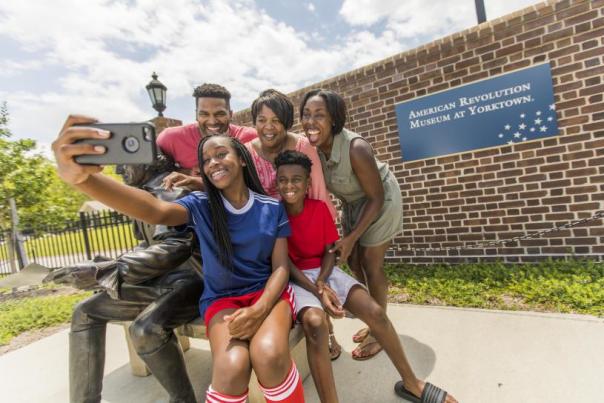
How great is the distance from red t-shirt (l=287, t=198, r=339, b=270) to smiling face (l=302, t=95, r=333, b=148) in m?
0.48

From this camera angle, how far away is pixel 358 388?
2.09 meters

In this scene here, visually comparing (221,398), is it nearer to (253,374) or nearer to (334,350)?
(253,374)

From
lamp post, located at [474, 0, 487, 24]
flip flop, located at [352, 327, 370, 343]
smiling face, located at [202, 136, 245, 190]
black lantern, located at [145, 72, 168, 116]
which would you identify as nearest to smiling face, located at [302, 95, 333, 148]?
smiling face, located at [202, 136, 245, 190]

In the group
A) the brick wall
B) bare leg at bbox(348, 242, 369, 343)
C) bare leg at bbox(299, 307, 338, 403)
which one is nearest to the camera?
bare leg at bbox(299, 307, 338, 403)

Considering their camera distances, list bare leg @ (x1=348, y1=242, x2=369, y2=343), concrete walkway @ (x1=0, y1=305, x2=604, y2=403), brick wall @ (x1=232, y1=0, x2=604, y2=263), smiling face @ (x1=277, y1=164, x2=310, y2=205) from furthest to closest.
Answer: brick wall @ (x1=232, y1=0, x2=604, y2=263), bare leg @ (x1=348, y1=242, x2=369, y2=343), smiling face @ (x1=277, y1=164, x2=310, y2=205), concrete walkway @ (x1=0, y1=305, x2=604, y2=403)

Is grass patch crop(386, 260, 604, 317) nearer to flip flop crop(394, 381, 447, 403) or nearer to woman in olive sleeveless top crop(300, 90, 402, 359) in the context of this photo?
woman in olive sleeveless top crop(300, 90, 402, 359)

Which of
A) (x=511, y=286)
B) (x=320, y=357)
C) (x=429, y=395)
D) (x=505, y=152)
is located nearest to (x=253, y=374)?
(x=320, y=357)

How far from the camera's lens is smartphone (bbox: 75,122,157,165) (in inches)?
45.0

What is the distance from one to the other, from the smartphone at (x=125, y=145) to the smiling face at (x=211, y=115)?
131cm

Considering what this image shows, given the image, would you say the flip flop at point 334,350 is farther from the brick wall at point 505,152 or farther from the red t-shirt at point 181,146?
the brick wall at point 505,152

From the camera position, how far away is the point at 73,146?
1144mm

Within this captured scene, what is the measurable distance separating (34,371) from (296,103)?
441 cm

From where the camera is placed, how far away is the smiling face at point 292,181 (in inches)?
80.7

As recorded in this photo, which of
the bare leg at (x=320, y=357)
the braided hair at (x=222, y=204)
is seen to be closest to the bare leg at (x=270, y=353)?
the bare leg at (x=320, y=357)
